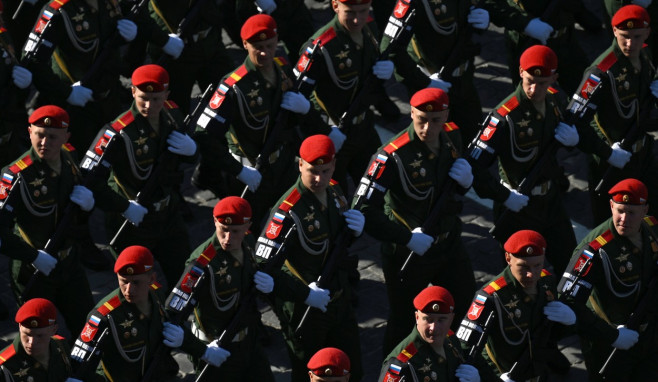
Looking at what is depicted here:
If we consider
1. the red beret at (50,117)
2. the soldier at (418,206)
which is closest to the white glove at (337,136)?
the soldier at (418,206)

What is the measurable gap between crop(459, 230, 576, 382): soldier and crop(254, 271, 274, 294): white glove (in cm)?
167

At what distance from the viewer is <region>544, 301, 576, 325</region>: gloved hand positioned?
55.1ft

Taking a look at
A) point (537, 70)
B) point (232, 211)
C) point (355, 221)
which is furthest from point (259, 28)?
point (537, 70)

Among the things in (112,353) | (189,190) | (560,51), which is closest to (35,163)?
(112,353)

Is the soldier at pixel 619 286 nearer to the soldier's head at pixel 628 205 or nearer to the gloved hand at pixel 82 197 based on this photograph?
the soldier's head at pixel 628 205

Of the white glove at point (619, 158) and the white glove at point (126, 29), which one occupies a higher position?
the white glove at point (619, 158)

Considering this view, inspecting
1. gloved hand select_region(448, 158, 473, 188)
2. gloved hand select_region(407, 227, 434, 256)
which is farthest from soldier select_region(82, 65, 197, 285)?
gloved hand select_region(448, 158, 473, 188)

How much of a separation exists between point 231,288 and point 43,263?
1849 mm

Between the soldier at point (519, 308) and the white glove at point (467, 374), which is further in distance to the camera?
the soldier at point (519, 308)

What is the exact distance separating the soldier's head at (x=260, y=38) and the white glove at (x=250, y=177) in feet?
3.26

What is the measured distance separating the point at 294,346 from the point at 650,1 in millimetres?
6342

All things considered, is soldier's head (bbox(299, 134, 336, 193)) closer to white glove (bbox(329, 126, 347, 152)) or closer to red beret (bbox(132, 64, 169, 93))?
red beret (bbox(132, 64, 169, 93))

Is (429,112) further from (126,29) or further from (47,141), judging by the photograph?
(126,29)

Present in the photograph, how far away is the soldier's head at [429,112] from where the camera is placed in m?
17.5
